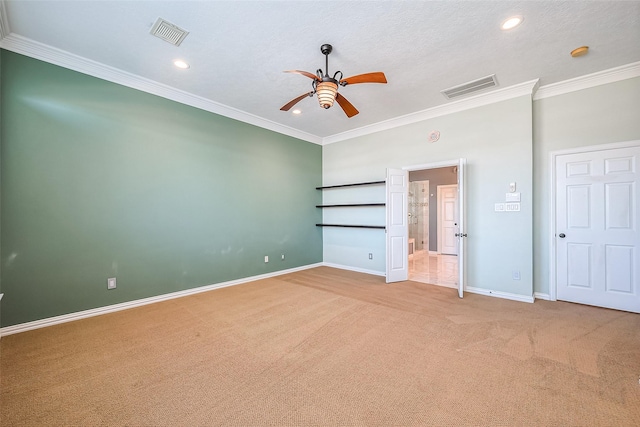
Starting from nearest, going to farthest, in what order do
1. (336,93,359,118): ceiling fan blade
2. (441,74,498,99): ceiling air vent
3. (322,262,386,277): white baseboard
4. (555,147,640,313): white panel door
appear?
(336,93,359,118): ceiling fan blade, (555,147,640,313): white panel door, (441,74,498,99): ceiling air vent, (322,262,386,277): white baseboard

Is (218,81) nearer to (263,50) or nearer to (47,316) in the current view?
(263,50)

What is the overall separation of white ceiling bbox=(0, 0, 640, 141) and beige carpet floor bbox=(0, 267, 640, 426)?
10.2 feet

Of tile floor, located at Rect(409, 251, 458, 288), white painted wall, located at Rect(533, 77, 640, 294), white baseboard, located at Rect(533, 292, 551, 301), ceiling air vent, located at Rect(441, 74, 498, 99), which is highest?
ceiling air vent, located at Rect(441, 74, 498, 99)

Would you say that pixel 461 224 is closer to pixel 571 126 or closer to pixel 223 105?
pixel 571 126

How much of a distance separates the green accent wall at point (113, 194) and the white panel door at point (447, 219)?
5.66 m

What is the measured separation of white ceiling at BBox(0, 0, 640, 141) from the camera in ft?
7.46

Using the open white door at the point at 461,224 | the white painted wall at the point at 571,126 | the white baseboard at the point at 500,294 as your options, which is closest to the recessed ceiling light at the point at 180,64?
the open white door at the point at 461,224

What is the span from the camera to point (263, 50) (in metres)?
2.83

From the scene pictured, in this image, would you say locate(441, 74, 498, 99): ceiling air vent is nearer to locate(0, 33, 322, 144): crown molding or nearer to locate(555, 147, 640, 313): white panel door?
locate(555, 147, 640, 313): white panel door

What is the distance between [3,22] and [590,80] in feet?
21.9

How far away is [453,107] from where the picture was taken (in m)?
4.23

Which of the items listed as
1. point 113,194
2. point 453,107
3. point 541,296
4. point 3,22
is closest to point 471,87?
point 453,107

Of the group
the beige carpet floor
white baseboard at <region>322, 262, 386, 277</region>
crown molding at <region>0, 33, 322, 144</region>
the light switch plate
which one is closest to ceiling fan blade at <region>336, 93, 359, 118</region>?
crown molding at <region>0, 33, 322, 144</region>

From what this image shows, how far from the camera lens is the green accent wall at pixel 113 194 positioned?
107 inches
